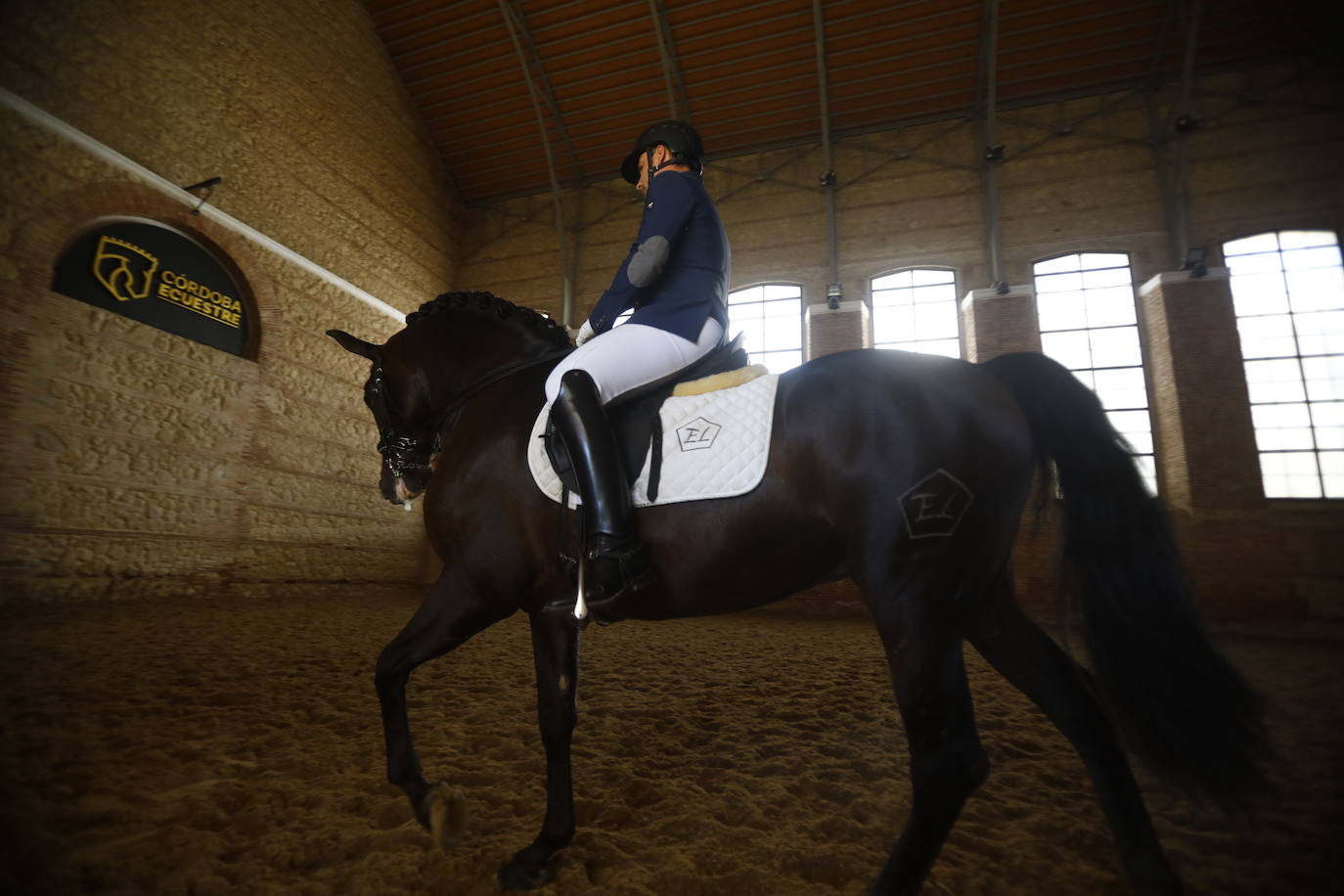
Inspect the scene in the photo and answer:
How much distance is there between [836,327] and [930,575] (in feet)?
30.0

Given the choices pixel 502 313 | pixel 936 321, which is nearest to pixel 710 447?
pixel 502 313

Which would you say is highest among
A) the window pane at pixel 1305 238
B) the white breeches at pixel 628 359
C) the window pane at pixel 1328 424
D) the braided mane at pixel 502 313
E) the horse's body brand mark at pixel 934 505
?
the window pane at pixel 1305 238

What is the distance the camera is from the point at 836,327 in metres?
9.98

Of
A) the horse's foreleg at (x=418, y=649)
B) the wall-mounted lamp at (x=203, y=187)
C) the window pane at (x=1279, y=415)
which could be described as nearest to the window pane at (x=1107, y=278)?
the window pane at (x=1279, y=415)

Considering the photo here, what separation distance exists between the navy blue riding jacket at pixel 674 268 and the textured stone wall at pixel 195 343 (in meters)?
7.14

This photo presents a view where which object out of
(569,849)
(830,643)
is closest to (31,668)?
(569,849)

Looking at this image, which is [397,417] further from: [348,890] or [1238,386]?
[1238,386]

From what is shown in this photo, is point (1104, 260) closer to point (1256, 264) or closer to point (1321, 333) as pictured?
point (1256, 264)

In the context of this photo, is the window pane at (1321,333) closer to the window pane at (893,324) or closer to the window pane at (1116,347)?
the window pane at (1116,347)

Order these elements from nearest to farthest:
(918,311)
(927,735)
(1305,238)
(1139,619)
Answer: (927,735) < (1139,619) < (1305,238) < (918,311)

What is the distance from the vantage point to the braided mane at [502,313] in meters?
2.43

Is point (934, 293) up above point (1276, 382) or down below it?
above

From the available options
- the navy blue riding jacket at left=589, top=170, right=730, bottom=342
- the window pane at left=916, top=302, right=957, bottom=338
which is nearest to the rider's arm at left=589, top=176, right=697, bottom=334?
the navy blue riding jacket at left=589, top=170, right=730, bottom=342

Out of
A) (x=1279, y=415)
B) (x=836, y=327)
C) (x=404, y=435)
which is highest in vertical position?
(x=836, y=327)
